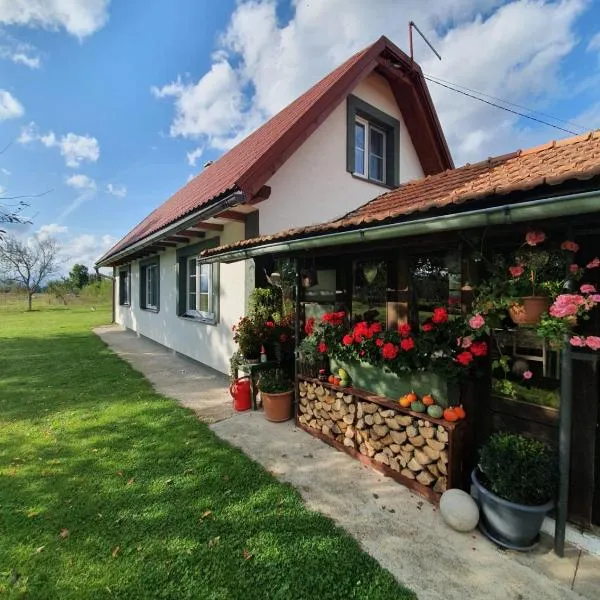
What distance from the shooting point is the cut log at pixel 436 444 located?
3.00 m

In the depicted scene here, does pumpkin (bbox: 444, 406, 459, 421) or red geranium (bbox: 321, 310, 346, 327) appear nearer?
pumpkin (bbox: 444, 406, 459, 421)

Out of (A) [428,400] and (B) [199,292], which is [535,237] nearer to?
(A) [428,400]

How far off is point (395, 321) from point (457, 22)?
9181 mm

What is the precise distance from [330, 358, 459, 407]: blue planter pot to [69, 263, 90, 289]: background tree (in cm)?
4207

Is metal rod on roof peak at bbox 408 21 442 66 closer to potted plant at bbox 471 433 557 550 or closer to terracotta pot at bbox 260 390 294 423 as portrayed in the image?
terracotta pot at bbox 260 390 294 423

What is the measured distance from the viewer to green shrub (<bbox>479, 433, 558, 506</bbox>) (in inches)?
95.2

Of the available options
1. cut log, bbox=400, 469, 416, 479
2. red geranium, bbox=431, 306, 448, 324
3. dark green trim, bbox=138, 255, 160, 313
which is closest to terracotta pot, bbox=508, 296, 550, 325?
red geranium, bbox=431, 306, 448, 324

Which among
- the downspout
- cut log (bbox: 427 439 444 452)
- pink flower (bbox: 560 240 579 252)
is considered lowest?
cut log (bbox: 427 439 444 452)

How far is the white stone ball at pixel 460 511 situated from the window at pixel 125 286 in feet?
49.6

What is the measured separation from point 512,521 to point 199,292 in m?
7.36

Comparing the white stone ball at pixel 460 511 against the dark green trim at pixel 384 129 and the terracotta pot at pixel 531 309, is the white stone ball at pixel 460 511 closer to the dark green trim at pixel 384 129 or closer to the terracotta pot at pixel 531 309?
the terracotta pot at pixel 531 309

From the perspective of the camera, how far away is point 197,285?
27.2 ft

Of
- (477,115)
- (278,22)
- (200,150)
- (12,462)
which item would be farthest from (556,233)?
(200,150)

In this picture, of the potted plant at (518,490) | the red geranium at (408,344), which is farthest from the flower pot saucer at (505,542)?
the red geranium at (408,344)
